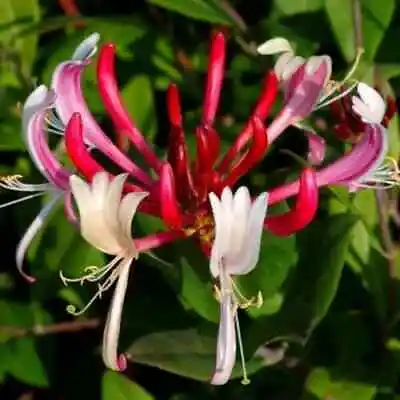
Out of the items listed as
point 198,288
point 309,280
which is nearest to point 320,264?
point 309,280

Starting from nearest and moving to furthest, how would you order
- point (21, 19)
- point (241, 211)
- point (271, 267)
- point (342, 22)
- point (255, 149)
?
point (241, 211) < point (255, 149) < point (271, 267) < point (342, 22) < point (21, 19)

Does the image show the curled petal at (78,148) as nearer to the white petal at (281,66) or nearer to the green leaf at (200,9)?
the white petal at (281,66)

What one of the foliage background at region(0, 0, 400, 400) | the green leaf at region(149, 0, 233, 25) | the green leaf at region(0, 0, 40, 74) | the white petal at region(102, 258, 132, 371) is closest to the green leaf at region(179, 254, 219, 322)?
the foliage background at region(0, 0, 400, 400)

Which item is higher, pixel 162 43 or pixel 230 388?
pixel 162 43

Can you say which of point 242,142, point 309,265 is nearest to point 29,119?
point 242,142

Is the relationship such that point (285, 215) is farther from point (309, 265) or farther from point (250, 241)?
point (309, 265)

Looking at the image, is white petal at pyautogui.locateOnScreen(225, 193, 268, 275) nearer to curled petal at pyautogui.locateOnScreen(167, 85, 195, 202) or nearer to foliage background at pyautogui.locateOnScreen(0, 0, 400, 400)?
curled petal at pyautogui.locateOnScreen(167, 85, 195, 202)

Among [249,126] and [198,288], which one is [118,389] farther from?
[249,126]
